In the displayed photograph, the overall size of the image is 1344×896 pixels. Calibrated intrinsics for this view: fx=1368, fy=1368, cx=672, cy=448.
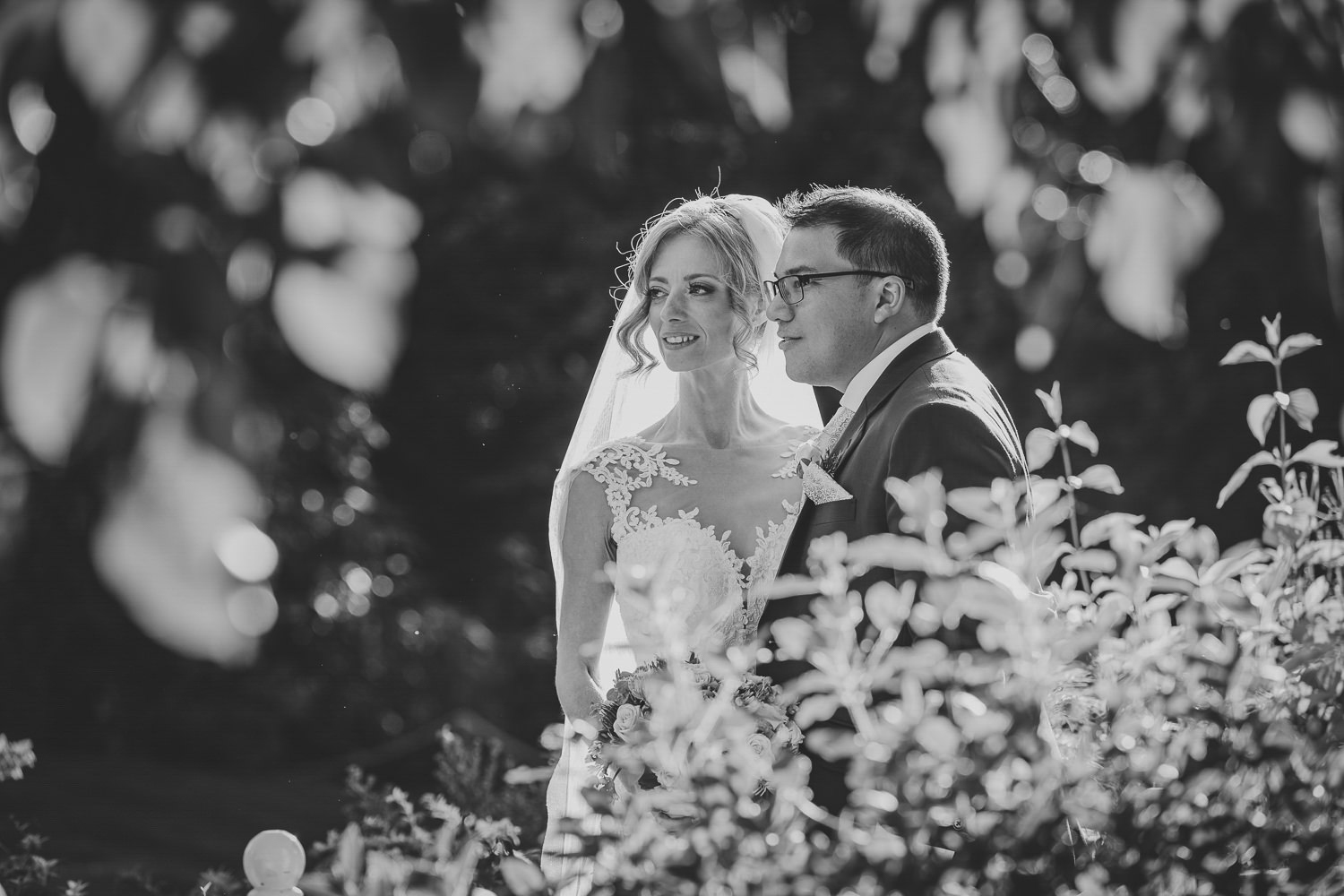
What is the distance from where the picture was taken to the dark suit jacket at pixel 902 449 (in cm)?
251

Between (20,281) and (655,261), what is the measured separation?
2.88 m

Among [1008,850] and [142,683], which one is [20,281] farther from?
[142,683]

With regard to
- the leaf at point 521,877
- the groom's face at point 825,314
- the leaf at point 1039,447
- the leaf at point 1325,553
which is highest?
the groom's face at point 825,314

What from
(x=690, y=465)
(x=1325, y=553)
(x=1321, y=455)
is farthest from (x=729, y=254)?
(x=1325, y=553)

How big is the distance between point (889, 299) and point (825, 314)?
139 millimetres

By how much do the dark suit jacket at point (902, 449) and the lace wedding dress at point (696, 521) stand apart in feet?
1.13

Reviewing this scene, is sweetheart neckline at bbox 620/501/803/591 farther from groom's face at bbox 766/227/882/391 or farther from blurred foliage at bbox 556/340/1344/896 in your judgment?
blurred foliage at bbox 556/340/1344/896

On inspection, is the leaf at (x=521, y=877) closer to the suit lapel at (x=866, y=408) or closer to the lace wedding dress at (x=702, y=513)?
the suit lapel at (x=866, y=408)

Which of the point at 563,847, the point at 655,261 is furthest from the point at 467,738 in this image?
the point at 563,847

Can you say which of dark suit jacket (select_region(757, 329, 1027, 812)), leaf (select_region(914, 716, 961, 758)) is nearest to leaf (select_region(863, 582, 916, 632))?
leaf (select_region(914, 716, 961, 758))

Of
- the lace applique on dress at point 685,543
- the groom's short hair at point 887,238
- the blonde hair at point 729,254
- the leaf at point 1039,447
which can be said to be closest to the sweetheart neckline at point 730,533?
the lace applique on dress at point 685,543

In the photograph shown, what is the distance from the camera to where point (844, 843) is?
1.27m

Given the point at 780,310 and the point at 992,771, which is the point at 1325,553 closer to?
the point at 992,771

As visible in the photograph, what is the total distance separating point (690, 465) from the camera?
12.0 ft
